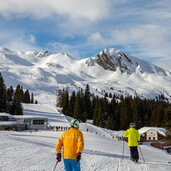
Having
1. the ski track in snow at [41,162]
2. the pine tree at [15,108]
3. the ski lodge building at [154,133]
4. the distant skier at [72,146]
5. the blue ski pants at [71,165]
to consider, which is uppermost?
the pine tree at [15,108]

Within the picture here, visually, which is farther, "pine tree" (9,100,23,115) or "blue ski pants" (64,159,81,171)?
"pine tree" (9,100,23,115)

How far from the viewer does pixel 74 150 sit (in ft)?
33.7

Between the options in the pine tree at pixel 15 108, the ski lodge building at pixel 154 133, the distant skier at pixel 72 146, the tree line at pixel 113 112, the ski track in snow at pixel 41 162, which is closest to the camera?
the distant skier at pixel 72 146

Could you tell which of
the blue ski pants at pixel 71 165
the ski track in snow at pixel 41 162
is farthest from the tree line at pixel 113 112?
the blue ski pants at pixel 71 165

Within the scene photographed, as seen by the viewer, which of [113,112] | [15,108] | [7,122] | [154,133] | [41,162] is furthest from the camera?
[113,112]

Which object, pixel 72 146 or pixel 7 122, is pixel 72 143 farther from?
pixel 7 122

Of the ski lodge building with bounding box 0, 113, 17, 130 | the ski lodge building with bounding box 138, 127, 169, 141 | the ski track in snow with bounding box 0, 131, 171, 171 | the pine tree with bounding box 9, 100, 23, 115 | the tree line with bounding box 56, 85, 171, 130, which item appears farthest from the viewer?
the tree line with bounding box 56, 85, 171, 130

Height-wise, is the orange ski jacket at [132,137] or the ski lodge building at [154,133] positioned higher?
the orange ski jacket at [132,137]

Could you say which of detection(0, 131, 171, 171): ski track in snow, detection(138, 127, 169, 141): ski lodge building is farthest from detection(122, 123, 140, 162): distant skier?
detection(138, 127, 169, 141): ski lodge building

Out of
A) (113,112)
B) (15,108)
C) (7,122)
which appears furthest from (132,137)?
(113,112)

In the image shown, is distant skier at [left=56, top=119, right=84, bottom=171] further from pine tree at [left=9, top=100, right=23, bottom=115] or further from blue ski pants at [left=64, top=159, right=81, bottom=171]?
pine tree at [left=9, top=100, right=23, bottom=115]

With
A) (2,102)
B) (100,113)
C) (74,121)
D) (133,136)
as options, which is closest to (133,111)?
(100,113)

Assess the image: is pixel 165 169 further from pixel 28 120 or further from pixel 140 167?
pixel 28 120

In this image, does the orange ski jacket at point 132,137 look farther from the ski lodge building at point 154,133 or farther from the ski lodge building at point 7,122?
the ski lodge building at point 154,133
